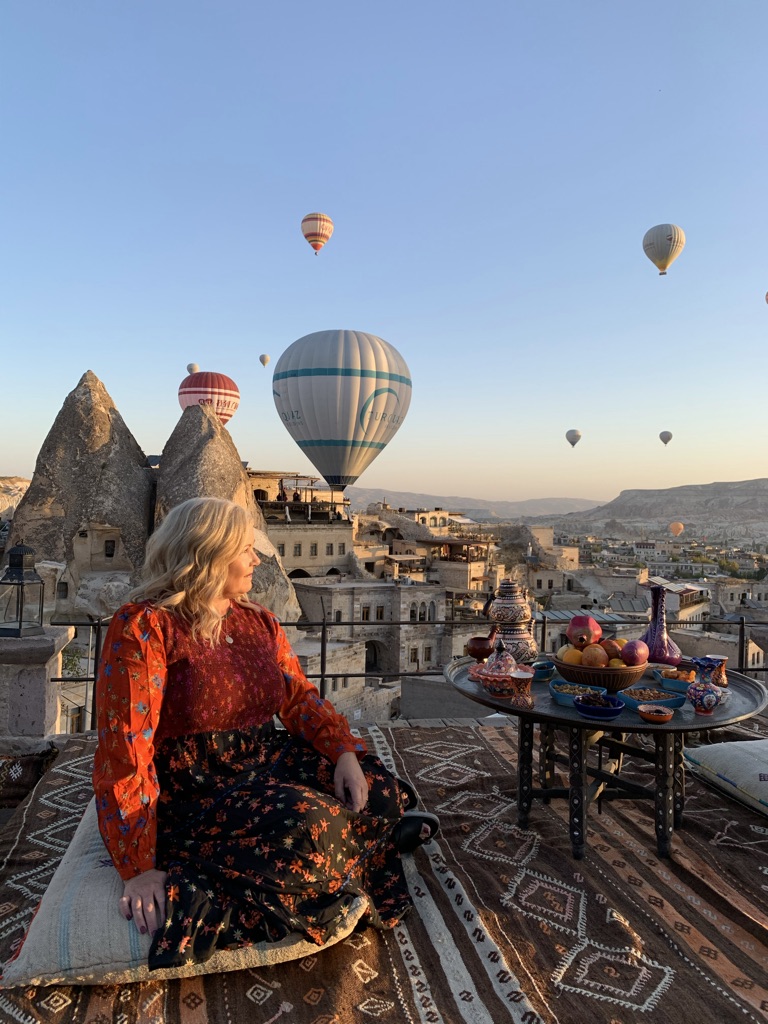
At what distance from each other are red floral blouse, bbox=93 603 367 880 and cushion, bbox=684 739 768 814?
230cm

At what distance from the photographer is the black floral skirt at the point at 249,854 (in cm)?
221

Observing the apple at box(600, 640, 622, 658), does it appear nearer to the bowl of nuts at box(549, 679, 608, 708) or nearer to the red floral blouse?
the bowl of nuts at box(549, 679, 608, 708)

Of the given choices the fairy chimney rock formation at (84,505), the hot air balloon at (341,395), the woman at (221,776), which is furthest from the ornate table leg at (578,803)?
the hot air balloon at (341,395)

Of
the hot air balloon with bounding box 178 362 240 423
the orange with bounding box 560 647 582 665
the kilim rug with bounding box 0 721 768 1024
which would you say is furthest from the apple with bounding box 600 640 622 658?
the hot air balloon with bounding box 178 362 240 423

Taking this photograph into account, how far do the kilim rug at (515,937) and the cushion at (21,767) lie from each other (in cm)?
37

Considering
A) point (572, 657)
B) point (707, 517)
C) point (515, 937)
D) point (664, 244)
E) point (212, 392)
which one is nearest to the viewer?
point (515, 937)

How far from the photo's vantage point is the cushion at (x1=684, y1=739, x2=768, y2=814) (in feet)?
12.1

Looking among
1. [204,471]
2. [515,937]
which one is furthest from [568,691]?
[204,471]

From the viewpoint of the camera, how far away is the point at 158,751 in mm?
2512

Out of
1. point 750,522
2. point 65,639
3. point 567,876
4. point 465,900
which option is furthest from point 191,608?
point 750,522

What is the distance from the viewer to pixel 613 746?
3664 millimetres

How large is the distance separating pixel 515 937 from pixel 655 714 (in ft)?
3.60

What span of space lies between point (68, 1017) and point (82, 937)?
240 millimetres

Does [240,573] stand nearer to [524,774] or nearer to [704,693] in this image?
[524,774]
